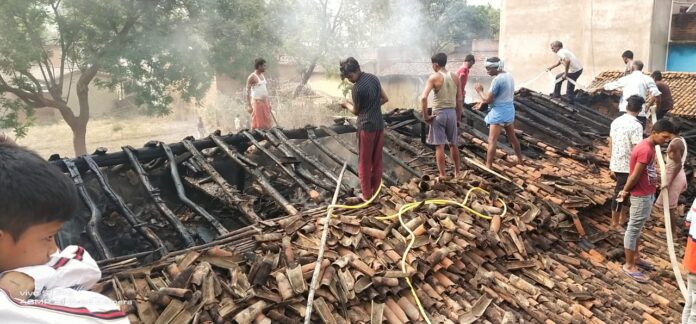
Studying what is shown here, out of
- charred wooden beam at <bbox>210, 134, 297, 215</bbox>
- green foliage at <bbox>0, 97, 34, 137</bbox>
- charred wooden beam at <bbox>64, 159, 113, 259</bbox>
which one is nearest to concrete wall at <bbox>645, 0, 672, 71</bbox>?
charred wooden beam at <bbox>210, 134, 297, 215</bbox>

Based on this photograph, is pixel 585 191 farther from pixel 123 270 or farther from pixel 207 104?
pixel 207 104

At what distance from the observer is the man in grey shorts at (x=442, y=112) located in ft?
20.8

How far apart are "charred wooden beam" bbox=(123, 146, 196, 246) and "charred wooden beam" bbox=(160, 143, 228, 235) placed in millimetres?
215

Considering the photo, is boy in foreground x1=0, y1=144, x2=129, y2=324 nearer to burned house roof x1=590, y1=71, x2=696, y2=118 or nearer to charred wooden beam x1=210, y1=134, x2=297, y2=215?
charred wooden beam x1=210, y1=134, x2=297, y2=215

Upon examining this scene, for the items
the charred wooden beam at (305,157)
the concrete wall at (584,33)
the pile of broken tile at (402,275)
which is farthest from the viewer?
the concrete wall at (584,33)

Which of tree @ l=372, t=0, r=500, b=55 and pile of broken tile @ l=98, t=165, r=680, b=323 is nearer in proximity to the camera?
pile of broken tile @ l=98, t=165, r=680, b=323

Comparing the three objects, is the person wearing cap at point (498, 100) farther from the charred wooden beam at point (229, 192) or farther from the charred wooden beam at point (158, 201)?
the charred wooden beam at point (158, 201)

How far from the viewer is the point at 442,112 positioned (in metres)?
6.46

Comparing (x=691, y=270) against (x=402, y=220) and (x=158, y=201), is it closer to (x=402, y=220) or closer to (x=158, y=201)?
(x=402, y=220)

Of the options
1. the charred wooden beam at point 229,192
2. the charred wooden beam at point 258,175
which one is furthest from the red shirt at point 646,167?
the charred wooden beam at point 229,192

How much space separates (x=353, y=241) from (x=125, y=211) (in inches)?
92.4

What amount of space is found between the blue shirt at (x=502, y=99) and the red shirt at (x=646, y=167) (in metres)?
2.06

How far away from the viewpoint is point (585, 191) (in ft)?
20.6

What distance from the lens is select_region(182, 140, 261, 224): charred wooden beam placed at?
4.99 m
